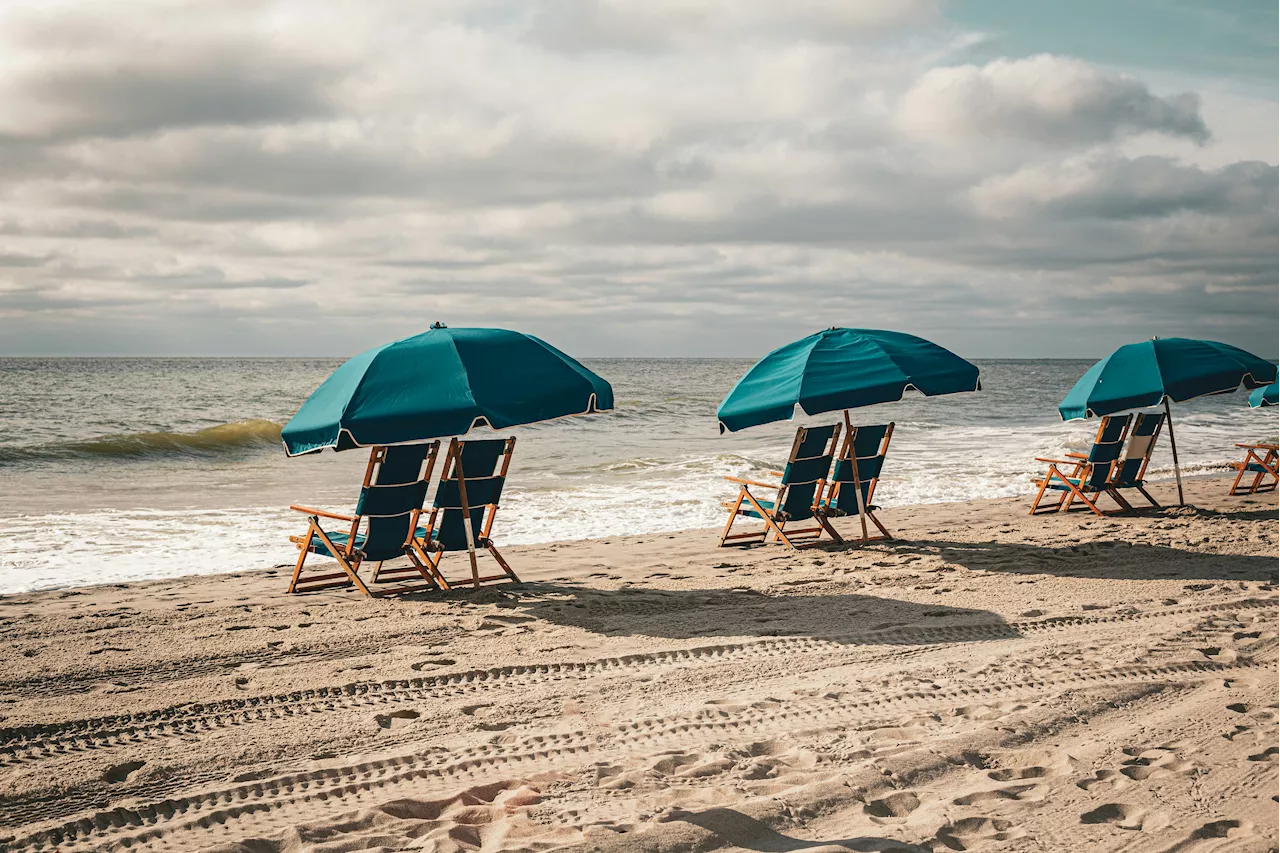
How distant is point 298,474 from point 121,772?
39.5ft

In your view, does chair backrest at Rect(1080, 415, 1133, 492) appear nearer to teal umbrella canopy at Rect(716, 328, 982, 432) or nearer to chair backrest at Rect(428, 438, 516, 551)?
teal umbrella canopy at Rect(716, 328, 982, 432)

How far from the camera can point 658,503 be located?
12.0 m

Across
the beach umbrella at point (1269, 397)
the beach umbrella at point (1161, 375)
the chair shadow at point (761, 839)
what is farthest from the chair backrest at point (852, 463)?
the beach umbrella at point (1269, 397)

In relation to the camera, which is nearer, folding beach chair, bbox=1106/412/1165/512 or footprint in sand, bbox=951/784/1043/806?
footprint in sand, bbox=951/784/1043/806

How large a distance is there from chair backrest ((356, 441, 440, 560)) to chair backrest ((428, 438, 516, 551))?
170mm

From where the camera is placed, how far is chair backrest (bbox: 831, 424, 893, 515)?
8.52m

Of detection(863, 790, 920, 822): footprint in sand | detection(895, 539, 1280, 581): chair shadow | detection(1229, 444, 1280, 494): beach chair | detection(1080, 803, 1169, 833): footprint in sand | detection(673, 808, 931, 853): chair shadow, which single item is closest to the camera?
detection(673, 808, 931, 853): chair shadow

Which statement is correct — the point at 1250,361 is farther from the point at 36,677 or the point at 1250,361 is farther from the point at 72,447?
the point at 72,447

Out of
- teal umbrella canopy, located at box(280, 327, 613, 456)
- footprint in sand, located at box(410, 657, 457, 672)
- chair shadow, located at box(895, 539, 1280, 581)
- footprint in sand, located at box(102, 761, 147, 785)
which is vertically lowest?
footprint in sand, located at box(102, 761, 147, 785)

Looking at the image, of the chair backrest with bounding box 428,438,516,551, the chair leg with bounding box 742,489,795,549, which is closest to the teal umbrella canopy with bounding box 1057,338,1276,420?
the chair leg with bounding box 742,489,795,549

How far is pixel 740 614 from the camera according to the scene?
6.09m

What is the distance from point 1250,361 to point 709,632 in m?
7.06

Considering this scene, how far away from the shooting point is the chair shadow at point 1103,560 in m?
7.03

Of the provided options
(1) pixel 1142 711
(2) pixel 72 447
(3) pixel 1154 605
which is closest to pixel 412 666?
(1) pixel 1142 711
